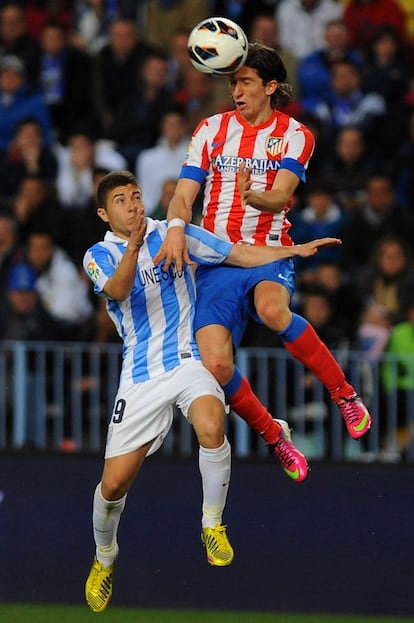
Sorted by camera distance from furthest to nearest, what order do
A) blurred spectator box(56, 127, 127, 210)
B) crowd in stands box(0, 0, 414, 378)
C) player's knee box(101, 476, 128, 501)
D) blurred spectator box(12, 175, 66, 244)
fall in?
blurred spectator box(56, 127, 127, 210)
blurred spectator box(12, 175, 66, 244)
crowd in stands box(0, 0, 414, 378)
player's knee box(101, 476, 128, 501)

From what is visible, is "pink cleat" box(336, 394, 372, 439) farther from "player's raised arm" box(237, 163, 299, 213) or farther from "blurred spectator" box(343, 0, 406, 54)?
"blurred spectator" box(343, 0, 406, 54)

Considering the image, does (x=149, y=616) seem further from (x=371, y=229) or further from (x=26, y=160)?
(x=26, y=160)

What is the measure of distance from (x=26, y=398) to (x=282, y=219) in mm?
3412

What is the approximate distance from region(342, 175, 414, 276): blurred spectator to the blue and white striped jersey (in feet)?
14.5

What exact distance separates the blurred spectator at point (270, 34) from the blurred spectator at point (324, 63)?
19cm

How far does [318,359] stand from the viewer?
29.5 feet

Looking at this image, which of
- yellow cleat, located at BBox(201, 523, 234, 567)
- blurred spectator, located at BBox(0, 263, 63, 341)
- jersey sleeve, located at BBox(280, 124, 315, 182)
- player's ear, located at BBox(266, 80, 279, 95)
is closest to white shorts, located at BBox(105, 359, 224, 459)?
yellow cleat, located at BBox(201, 523, 234, 567)

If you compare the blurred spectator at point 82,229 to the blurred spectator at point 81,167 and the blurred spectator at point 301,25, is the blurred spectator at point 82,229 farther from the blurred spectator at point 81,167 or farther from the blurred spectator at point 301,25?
the blurred spectator at point 301,25

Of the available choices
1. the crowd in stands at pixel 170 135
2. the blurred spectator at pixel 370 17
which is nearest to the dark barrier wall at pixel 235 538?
the crowd in stands at pixel 170 135

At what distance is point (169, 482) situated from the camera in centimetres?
1095

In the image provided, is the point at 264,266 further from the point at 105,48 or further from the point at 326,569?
the point at 105,48

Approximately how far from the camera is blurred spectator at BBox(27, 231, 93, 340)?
12.9 meters

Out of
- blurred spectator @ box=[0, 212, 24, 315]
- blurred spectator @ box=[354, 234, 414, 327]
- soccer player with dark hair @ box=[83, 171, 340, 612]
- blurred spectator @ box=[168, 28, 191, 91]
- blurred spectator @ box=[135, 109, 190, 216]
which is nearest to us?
soccer player with dark hair @ box=[83, 171, 340, 612]

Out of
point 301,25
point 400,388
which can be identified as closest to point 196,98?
point 301,25
